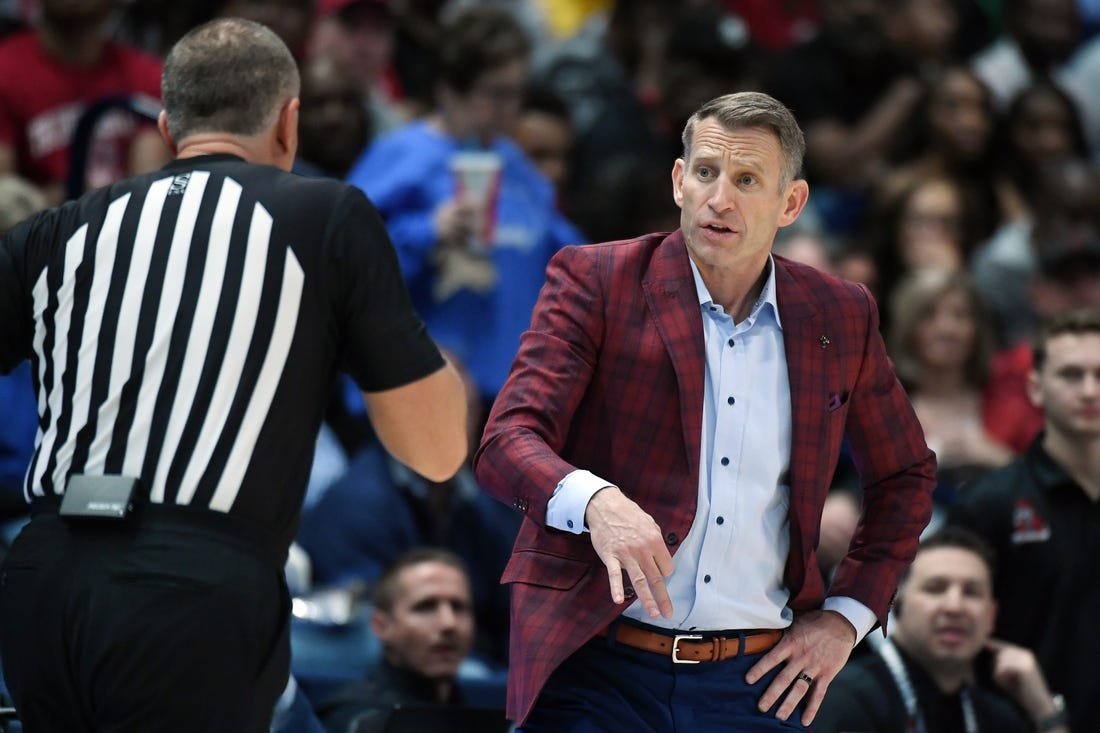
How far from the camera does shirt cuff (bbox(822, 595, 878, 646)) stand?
3896 millimetres

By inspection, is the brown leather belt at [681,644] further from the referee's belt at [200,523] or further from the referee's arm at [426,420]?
the referee's belt at [200,523]

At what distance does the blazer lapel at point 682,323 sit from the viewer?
3.68 metres

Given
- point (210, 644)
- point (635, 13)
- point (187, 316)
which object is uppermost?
point (635, 13)

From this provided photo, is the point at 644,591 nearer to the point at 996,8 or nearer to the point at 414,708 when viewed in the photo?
the point at 414,708

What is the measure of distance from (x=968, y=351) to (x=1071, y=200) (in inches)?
62.2

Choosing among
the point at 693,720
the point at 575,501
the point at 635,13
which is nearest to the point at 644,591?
the point at 575,501

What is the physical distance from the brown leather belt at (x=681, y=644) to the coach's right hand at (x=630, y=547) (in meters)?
0.35

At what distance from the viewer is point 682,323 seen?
374cm

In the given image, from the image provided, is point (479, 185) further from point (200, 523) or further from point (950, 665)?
point (200, 523)

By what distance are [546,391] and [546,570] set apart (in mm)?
384

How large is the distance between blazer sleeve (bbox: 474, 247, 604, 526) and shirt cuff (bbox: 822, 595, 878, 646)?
2.39 ft

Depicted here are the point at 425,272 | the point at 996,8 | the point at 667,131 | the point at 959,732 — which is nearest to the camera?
the point at 959,732

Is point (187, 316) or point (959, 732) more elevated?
point (187, 316)

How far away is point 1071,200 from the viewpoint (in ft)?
30.2
